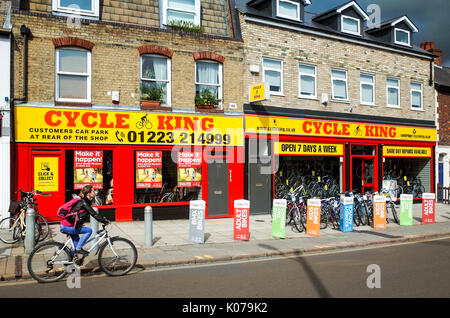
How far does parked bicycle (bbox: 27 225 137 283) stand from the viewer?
742 centimetres

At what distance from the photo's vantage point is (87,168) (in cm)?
1405

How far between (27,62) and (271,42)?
9411mm

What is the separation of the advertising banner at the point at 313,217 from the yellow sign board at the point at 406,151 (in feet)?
32.7

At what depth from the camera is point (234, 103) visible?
1642 cm

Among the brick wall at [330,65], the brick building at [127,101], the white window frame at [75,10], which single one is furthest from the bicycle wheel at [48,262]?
the brick wall at [330,65]

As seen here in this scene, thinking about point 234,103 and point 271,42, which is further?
point 271,42

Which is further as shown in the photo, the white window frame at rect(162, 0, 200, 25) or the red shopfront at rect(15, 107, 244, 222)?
the white window frame at rect(162, 0, 200, 25)

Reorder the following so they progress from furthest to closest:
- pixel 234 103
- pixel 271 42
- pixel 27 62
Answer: pixel 271 42
pixel 234 103
pixel 27 62

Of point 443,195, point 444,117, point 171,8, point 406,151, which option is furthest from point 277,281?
point 444,117

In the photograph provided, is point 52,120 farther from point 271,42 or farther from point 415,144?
point 415,144

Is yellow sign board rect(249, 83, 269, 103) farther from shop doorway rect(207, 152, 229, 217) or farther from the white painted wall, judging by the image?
the white painted wall

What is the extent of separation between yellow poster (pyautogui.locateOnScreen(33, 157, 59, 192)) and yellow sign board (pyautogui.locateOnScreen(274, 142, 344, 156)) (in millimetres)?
8572

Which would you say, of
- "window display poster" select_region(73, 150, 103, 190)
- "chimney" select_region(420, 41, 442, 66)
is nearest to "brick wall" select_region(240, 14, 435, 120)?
"chimney" select_region(420, 41, 442, 66)
